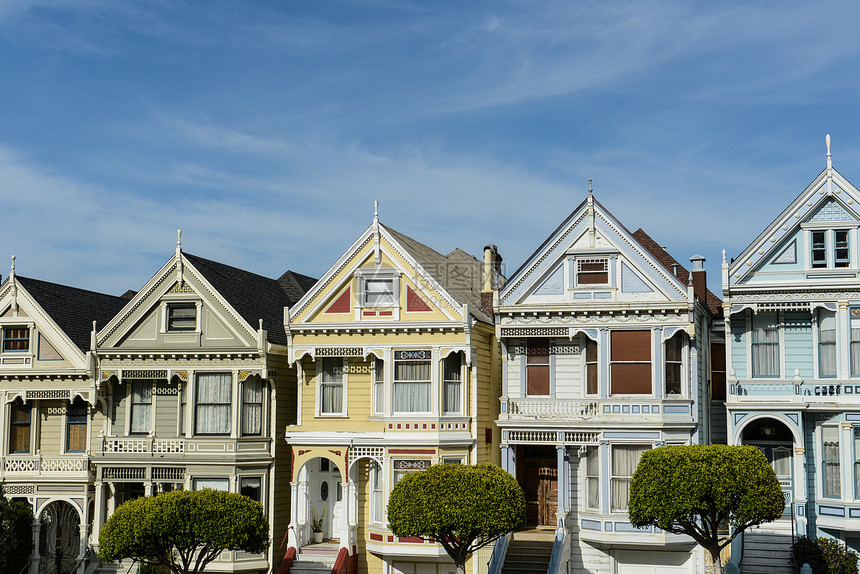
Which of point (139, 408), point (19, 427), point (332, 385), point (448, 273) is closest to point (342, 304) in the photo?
point (332, 385)

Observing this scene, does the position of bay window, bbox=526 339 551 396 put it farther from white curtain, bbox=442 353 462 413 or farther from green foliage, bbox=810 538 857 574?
green foliage, bbox=810 538 857 574

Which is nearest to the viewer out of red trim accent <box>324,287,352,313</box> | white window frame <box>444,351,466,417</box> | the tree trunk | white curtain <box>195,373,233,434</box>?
the tree trunk

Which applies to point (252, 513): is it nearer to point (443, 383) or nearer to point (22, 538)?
point (443, 383)

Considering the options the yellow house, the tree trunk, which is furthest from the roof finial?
the tree trunk

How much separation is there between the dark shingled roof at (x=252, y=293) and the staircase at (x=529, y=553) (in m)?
11.4

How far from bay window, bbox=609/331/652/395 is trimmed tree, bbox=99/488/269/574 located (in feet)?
41.4

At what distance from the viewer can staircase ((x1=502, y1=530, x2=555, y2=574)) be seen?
31.6m

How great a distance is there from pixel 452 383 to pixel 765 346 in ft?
34.8

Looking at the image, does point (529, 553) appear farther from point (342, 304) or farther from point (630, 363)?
point (342, 304)

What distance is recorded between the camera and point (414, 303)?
112 ft

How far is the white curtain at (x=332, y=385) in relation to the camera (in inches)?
1380

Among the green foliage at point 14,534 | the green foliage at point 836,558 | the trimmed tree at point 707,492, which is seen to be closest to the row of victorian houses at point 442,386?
the green foliage at point 14,534

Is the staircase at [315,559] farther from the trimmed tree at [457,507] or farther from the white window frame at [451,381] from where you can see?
the white window frame at [451,381]

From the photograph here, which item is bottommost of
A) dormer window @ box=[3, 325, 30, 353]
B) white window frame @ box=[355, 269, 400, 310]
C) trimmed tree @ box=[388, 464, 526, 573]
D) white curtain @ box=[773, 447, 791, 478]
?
trimmed tree @ box=[388, 464, 526, 573]
